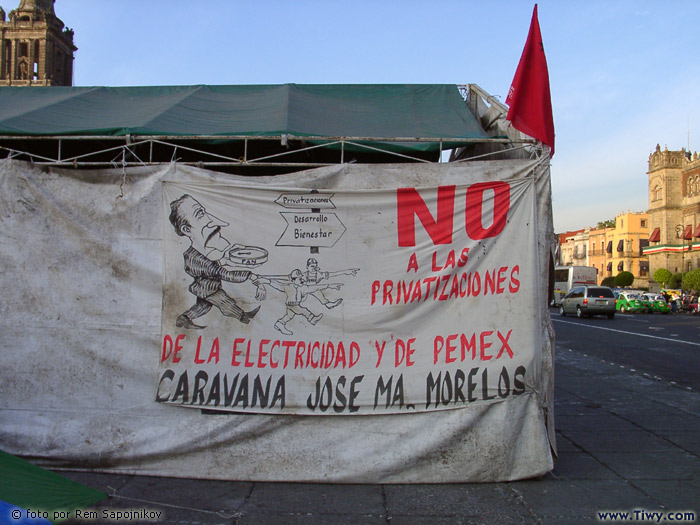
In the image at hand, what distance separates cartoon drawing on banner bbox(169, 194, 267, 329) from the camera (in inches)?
189

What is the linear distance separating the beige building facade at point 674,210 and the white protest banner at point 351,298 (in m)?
70.8

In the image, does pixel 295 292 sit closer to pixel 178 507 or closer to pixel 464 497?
pixel 178 507

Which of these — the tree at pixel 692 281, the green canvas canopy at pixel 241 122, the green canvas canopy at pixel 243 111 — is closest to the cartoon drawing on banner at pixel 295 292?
the green canvas canopy at pixel 241 122

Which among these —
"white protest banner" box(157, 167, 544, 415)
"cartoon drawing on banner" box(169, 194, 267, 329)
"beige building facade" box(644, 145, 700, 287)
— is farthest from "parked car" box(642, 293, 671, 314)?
"cartoon drawing on banner" box(169, 194, 267, 329)

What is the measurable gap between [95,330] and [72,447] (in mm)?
1032

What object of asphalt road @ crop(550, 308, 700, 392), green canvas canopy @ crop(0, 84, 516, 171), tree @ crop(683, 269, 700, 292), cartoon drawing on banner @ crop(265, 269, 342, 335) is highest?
green canvas canopy @ crop(0, 84, 516, 171)

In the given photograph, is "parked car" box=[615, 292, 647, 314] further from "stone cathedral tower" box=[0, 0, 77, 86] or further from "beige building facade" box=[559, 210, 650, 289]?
"stone cathedral tower" box=[0, 0, 77, 86]

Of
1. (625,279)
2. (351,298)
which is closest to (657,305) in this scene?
(625,279)

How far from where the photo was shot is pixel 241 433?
15.2ft

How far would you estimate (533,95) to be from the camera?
4867mm

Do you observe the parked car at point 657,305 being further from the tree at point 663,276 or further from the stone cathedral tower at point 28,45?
the stone cathedral tower at point 28,45

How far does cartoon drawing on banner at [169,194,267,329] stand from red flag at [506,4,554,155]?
2615 millimetres

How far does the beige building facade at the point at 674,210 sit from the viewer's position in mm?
66438

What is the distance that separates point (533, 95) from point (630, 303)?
41108 millimetres
